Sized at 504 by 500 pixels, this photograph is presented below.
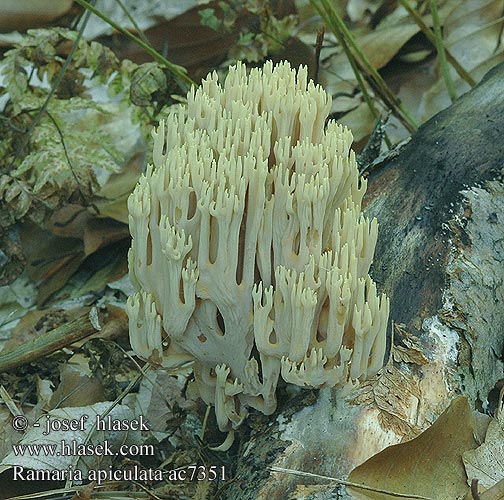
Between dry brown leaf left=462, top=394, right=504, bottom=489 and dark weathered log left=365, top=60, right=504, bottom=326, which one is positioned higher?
dark weathered log left=365, top=60, right=504, bottom=326

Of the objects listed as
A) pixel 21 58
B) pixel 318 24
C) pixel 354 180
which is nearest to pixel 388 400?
pixel 354 180

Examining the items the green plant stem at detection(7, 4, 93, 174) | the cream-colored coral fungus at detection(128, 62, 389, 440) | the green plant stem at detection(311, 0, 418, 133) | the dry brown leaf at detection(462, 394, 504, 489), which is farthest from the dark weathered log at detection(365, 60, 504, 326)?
the green plant stem at detection(7, 4, 93, 174)

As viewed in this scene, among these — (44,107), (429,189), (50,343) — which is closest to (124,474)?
(50,343)

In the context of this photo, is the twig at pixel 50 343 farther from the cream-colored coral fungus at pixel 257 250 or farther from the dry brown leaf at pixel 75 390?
the cream-colored coral fungus at pixel 257 250

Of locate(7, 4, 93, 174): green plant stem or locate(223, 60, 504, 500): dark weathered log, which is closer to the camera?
locate(223, 60, 504, 500): dark weathered log

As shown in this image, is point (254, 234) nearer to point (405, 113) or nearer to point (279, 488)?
point (279, 488)

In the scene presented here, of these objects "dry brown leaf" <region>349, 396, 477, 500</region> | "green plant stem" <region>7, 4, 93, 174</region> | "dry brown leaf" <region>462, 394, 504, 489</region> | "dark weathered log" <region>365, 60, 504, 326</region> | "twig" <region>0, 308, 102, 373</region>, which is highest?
"green plant stem" <region>7, 4, 93, 174</region>

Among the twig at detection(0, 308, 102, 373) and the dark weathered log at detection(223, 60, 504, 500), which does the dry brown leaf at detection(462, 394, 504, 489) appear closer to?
the dark weathered log at detection(223, 60, 504, 500)

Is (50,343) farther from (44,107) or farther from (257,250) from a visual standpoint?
(44,107)
